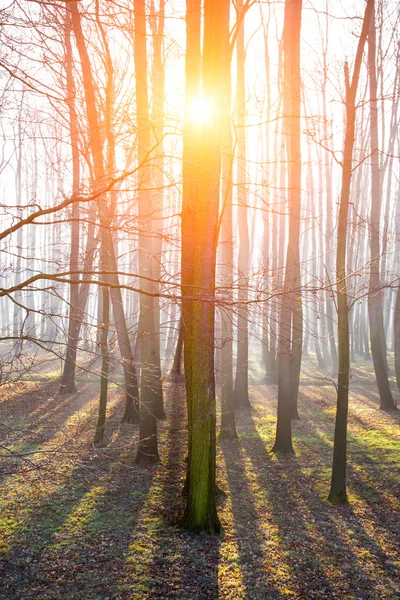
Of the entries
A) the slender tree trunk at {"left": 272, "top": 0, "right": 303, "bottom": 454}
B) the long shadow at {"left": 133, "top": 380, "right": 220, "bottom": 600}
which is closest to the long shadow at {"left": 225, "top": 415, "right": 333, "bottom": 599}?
the long shadow at {"left": 133, "top": 380, "right": 220, "bottom": 600}

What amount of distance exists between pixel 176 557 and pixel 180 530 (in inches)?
26.5

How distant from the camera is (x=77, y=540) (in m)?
6.18

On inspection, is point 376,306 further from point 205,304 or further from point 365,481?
point 205,304

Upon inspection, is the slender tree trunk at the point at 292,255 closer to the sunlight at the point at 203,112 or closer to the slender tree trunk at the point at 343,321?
the slender tree trunk at the point at 343,321

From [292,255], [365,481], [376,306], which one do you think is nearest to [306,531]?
[365,481]

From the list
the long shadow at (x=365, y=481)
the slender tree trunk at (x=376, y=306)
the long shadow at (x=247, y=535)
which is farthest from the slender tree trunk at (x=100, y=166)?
the slender tree trunk at (x=376, y=306)

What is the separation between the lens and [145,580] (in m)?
5.42

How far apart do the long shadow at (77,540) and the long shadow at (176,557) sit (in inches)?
14.0

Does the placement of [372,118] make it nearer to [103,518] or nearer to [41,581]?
[103,518]

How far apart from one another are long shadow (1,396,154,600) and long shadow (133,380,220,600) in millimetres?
355

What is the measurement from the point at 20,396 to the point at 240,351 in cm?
629

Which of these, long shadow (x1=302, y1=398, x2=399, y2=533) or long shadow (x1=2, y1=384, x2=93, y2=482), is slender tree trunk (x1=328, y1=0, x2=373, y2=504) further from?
long shadow (x1=2, y1=384, x2=93, y2=482)

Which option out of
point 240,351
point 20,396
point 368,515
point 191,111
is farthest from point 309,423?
point 191,111

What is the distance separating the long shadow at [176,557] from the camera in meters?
5.32
